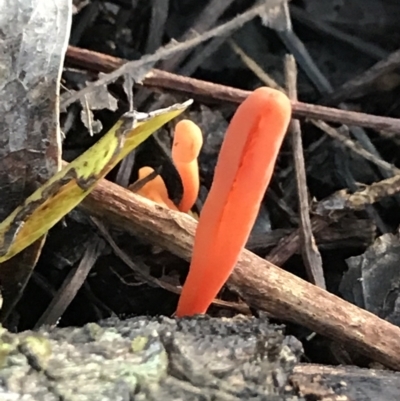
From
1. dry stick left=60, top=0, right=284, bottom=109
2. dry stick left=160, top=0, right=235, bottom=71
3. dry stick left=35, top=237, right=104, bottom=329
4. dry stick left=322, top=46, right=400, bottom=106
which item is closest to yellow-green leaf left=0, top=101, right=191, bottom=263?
dry stick left=35, top=237, right=104, bottom=329

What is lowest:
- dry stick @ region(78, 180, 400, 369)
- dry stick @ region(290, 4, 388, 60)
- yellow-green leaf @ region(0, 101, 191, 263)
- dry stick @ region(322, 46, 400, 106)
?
dry stick @ region(78, 180, 400, 369)

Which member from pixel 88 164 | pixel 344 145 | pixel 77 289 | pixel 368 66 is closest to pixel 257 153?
pixel 88 164

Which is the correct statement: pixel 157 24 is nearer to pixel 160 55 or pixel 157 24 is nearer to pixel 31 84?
pixel 160 55

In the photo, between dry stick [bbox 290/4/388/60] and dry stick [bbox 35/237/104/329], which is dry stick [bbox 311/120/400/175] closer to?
dry stick [bbox 290/4/388/60]

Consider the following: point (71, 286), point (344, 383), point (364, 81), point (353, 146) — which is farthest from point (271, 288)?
point (364, 81)

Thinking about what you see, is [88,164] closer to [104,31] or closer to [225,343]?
[225,343]

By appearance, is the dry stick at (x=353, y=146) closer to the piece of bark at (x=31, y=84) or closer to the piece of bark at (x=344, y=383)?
the piece of bark at (x=344, y=383)
